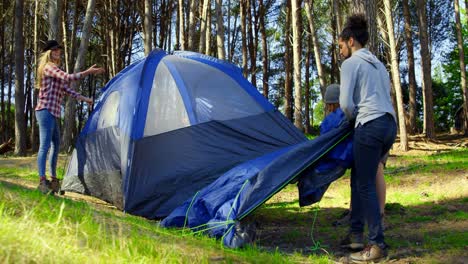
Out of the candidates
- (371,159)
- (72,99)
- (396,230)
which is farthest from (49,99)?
(72,99)

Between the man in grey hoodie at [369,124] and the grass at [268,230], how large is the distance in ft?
0.98

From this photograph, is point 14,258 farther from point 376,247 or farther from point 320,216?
point 320,216

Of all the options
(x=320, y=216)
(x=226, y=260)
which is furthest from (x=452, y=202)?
(x=226, y=260)

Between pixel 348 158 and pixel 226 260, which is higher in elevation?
pixel 348 158

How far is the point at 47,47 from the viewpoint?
18.4ft

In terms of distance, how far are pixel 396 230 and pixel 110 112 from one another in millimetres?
4001

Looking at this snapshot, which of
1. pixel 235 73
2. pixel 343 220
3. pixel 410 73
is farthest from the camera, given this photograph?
pixel 410 73

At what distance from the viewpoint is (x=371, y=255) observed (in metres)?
3.72

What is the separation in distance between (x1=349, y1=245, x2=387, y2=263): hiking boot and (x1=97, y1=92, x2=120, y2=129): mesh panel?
3752 millimetres

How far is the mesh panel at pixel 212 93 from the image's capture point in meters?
6.13

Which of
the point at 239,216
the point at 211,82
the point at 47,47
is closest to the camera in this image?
the point at 239,216

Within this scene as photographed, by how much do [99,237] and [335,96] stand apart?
2901 millimetres

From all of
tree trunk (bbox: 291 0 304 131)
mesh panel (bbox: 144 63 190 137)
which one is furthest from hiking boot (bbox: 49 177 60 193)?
tree trunk (bbox: 291 0 304 131)

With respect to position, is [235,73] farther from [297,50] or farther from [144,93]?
[297,50]
